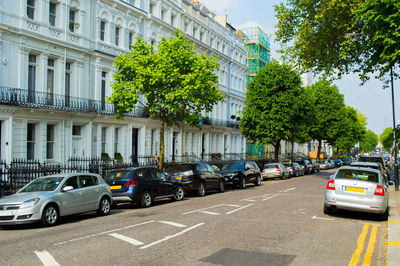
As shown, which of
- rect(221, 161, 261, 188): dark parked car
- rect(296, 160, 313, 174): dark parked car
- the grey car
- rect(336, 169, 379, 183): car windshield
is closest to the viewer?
rect(336, 169, 379, 183): car windshield

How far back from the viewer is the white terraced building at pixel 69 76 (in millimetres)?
21078

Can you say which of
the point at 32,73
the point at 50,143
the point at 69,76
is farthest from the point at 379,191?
the point at 69,76

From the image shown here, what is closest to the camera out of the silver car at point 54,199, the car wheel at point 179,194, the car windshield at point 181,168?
the silver car at point 54,199

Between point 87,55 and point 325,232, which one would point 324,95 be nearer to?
point 87,55

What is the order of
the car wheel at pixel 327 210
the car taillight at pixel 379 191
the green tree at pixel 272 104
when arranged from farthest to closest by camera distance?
the green tree at pixel 272 104 → the car wheel at pixel 327 210 → the car taillight at pixel 379 191

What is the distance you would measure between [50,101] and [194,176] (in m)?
10.3

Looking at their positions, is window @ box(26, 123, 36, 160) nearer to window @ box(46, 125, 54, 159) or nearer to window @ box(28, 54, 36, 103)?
window @ box(46, 125, 54, 159)

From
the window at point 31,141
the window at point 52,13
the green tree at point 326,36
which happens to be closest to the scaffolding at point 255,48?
the green tree at point 326,36

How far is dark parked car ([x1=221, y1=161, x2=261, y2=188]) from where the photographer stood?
79.5ft

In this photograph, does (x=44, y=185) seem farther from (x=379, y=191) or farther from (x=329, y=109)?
(x=329, y=109)

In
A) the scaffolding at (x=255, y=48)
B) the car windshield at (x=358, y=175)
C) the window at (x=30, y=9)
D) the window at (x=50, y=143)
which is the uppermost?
the scaffolding at (x=255, y=48)

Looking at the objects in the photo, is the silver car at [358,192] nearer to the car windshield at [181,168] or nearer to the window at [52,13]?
the car windshield at [181,168]

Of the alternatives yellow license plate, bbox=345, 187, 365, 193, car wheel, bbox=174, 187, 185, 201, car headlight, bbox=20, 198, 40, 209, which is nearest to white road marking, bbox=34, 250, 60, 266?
car headlight, bbox=20, 198, 40, 209

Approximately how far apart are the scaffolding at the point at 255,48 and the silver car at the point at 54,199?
4781 cm
